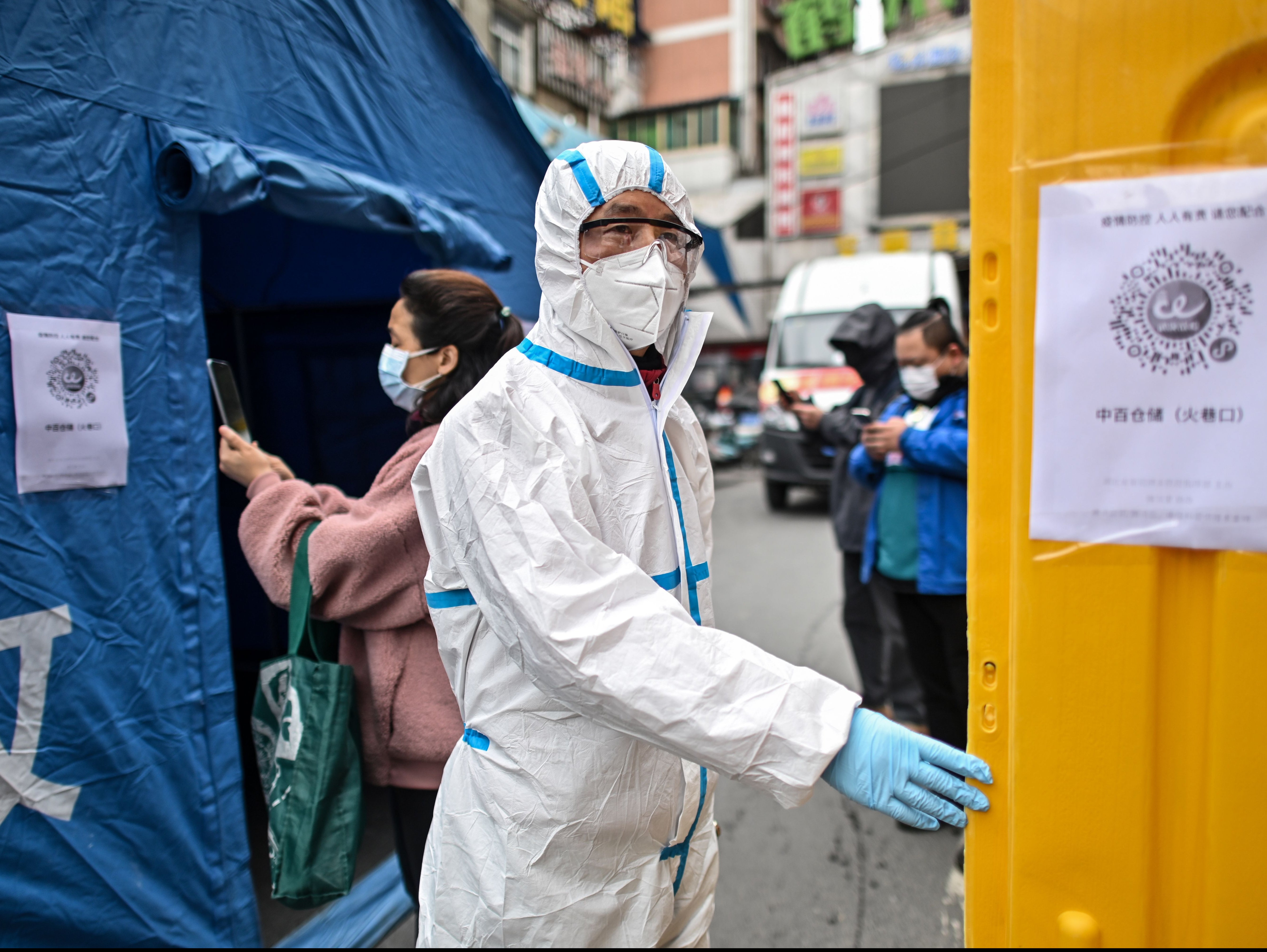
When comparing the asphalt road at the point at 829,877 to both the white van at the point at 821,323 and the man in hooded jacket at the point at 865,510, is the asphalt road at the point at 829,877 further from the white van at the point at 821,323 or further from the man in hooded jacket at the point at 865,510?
the white van at the point at 821,323

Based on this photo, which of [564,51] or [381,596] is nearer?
[381,596]

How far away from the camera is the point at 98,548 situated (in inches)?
74.1

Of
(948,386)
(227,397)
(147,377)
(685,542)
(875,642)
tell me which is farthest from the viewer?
(875,642)

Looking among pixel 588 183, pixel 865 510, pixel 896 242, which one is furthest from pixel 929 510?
pixel 896 242

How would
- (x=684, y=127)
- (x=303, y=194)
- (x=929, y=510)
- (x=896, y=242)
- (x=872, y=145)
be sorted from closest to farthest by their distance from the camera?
(x=303, y=194) → (x=929, y=510) → (x=896, y=242) → (x=872, y=145) → (x=684, y=127)

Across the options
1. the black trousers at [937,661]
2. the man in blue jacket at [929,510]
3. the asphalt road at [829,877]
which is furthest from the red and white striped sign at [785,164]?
the black trousers at [937,661]

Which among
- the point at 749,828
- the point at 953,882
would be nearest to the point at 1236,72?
the point at 953,882

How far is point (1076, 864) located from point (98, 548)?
202cm

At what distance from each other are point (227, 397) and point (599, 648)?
1531 mm

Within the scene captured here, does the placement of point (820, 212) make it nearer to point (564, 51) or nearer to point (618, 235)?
point (564, 51)

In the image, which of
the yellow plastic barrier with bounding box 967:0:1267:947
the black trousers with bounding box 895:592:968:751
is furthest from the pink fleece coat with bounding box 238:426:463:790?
the black trousers with bounding box 895:592:968:751

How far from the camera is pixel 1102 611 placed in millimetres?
893

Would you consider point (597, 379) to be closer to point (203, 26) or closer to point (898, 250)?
point (203, 26)

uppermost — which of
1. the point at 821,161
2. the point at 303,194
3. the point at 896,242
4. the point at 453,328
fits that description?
the point at 821,161
